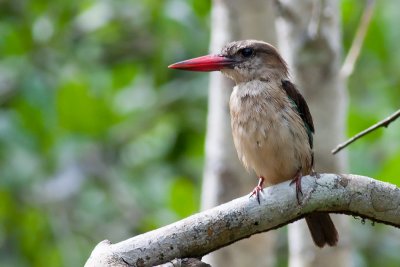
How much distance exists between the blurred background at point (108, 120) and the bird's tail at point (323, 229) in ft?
4.87

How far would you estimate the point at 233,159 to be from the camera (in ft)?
15.4

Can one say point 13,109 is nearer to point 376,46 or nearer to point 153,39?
point 153,39

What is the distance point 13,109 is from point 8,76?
1.04 ft

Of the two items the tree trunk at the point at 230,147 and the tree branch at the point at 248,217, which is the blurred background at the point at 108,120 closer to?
the tree trunk at the point at 230,147

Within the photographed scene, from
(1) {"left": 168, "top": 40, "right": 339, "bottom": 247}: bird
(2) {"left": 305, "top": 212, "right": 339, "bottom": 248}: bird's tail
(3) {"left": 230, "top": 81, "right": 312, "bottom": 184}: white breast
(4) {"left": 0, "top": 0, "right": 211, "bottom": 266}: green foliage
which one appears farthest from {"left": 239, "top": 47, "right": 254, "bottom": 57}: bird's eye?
(4) {"left": 0, "top": 0, "right": 211, "bottom": 266}: green foliage

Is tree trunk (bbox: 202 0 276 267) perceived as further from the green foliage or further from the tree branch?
the green foliage

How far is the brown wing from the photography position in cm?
437

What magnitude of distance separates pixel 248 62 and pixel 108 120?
6.68 ft

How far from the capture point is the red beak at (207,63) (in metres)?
4.36

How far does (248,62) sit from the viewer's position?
4.58m

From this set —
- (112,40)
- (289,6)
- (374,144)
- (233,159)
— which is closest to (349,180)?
(233,159)

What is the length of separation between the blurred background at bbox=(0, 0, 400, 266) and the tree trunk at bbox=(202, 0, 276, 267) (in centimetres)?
122

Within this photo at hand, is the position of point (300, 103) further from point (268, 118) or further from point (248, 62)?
point (248, 62)

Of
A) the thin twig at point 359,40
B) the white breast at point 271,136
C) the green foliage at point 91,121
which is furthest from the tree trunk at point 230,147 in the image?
the green foliage at point 91,121
